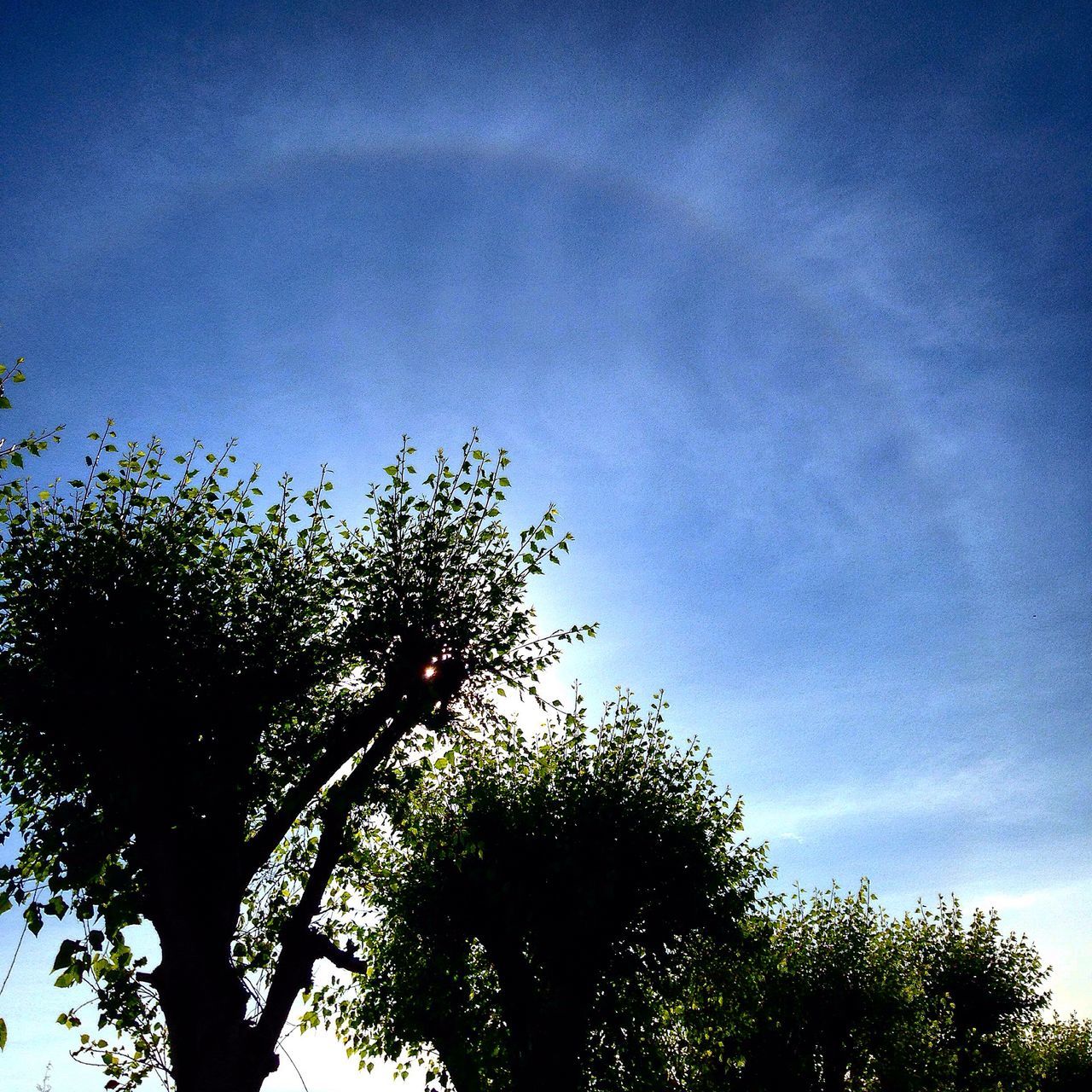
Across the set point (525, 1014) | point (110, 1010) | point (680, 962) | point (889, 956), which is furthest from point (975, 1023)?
point (110, 1010)

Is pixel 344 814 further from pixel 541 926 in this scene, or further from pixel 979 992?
pixel 979 992

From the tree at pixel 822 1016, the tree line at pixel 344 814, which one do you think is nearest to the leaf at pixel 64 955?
the tree line at pixel 344 814

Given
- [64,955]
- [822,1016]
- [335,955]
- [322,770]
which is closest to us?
[64,955]

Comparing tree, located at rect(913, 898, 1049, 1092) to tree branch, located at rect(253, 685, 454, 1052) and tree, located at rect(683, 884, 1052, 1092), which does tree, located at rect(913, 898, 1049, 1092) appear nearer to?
tree, located at rect(683, 884, 1052, 1092)

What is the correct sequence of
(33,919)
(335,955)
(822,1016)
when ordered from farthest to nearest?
(822,1016)
(335,955)
(33,919)

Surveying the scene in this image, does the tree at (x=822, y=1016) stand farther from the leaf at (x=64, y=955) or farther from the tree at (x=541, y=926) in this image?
the leaf at (x=64, y=955)

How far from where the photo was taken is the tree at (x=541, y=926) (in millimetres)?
20922


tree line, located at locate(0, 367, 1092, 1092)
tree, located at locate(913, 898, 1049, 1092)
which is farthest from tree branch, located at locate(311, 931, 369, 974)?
tree, located at locate(913, 898, 1049, 1092)

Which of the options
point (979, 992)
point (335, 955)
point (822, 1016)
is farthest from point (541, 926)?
point (979, 992)

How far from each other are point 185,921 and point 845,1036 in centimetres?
3459

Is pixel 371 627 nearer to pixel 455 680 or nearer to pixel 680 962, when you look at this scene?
pixel 455 680

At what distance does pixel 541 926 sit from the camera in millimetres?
21453

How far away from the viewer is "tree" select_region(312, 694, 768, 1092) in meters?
20.9

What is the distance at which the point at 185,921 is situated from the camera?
9609mm
